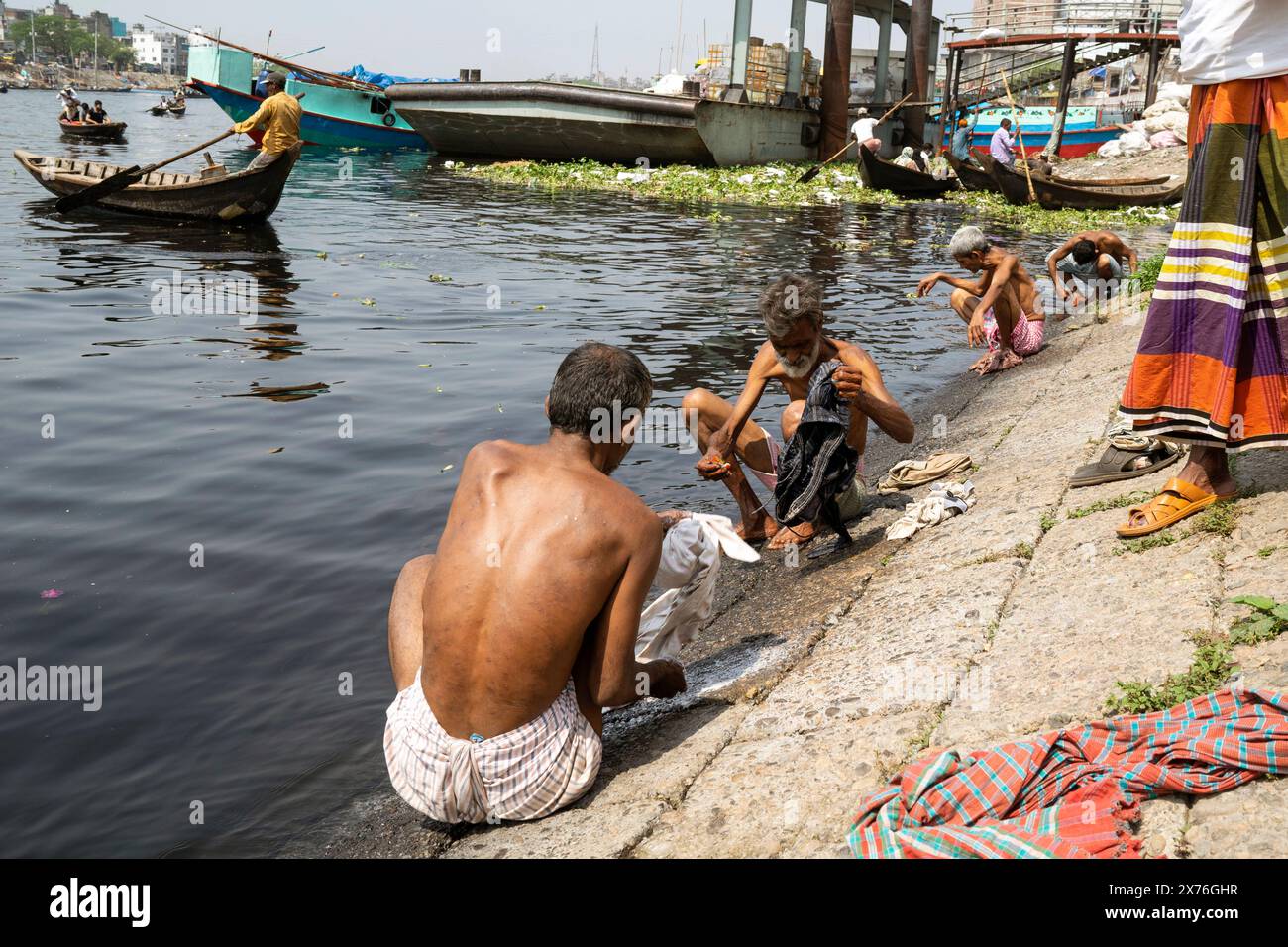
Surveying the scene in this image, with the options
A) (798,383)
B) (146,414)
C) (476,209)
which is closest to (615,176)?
(476,209)

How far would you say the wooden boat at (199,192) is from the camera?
17000 mm

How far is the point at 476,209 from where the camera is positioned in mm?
22859

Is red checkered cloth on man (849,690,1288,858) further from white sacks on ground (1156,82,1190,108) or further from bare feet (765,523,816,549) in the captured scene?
white sacks on ground (1156,82,1190,108)

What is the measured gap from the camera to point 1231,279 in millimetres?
4160

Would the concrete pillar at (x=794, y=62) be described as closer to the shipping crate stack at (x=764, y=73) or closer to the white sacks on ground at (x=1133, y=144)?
the shipping crate stack at (x=764, y=73)

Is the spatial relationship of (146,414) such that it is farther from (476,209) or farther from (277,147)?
(476,209)

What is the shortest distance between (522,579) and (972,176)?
80.9 feet

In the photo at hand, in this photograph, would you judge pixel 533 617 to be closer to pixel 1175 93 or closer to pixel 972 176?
pixel 972 176

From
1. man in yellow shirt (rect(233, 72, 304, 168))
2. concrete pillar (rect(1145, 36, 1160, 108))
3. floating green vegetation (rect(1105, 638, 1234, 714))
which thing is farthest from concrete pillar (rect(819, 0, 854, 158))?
floating green vegetation (rect(1105, 638, 1234, 714))

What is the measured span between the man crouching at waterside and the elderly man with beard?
6.28ft

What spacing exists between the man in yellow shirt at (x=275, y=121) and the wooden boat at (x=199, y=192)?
0.17 m

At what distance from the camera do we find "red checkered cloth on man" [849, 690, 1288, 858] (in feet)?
8.61

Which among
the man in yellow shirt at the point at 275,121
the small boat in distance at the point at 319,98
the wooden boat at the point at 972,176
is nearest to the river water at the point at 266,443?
the man in yellow shirt at the point at 275,121

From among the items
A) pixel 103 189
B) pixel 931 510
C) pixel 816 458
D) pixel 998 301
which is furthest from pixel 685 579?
pixel 103 189
